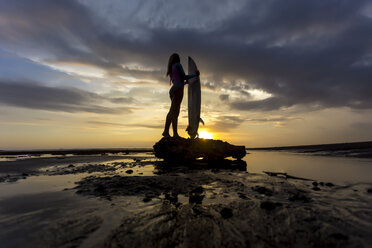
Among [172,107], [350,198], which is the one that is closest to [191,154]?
[172,107]

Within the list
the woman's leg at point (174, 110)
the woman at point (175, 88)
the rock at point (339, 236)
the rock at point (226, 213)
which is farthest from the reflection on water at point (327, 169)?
the woman at point (175, 88)

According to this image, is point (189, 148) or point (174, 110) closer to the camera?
point (189, 148)

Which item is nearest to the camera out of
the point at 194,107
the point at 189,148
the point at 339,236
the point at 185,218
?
the point at 339,236

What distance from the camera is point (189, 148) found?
10867 millimetres

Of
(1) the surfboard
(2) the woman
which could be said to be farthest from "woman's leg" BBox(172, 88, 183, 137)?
(1) the surfboard

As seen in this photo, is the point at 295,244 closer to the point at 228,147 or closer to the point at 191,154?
the point at 191,154

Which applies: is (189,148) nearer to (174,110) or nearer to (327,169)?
(174,110)

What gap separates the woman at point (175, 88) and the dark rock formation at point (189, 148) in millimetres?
709

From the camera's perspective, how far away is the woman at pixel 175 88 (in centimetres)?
1091

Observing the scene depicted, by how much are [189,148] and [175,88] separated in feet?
11.9

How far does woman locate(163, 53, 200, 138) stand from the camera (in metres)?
10.9

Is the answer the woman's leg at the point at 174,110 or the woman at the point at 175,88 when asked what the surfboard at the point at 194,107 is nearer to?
the woman at the point at 175,88

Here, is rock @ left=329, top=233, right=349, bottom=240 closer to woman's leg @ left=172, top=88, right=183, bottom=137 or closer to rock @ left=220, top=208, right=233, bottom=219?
rock @ left=220, top=208, right=233, bottom=219

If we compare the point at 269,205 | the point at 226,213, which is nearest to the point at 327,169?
the point at 269,205
